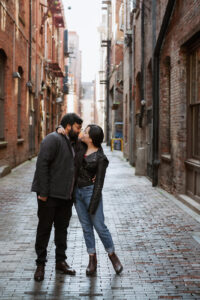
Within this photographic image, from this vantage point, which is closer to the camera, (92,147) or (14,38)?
(92,147)

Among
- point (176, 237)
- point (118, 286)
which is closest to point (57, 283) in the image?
point (118, 286)

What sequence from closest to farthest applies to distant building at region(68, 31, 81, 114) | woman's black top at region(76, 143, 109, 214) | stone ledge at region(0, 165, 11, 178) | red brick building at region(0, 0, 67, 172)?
1. woman's black top at region(76, 143, 109, 214)
2. stone ledge at region(0, 165, 11, 178)
3. red brick building at region(0, 0, 67, 172)
4. distant building at region(68, 31, 81, 114)

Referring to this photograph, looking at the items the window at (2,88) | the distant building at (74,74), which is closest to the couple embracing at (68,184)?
the window at (2,88)

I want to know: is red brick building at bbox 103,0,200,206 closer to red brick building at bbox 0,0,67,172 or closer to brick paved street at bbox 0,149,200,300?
brick paved street at bbox 0,149,200,300

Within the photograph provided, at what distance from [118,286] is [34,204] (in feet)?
16.5

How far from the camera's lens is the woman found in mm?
4816

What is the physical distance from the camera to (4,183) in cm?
1252

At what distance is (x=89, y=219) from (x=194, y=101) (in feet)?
16.8

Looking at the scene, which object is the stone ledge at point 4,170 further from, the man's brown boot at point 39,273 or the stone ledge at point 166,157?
the man's brown boot at point 39,273

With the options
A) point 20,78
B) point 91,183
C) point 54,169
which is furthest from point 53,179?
point 20,78

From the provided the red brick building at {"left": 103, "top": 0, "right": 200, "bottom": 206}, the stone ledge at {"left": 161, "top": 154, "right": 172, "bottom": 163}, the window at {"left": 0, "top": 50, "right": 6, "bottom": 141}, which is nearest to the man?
the red brick building at {"left": 103, "top": 0, "right": 200, "bottom": 206}

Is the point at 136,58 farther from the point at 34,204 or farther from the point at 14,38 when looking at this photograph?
the point at 34,204

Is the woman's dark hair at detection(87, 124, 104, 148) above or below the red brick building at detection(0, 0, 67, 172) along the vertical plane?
below

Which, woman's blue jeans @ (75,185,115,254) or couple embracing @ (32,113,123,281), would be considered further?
woman's blue jeans @ (75,185,115,254)
